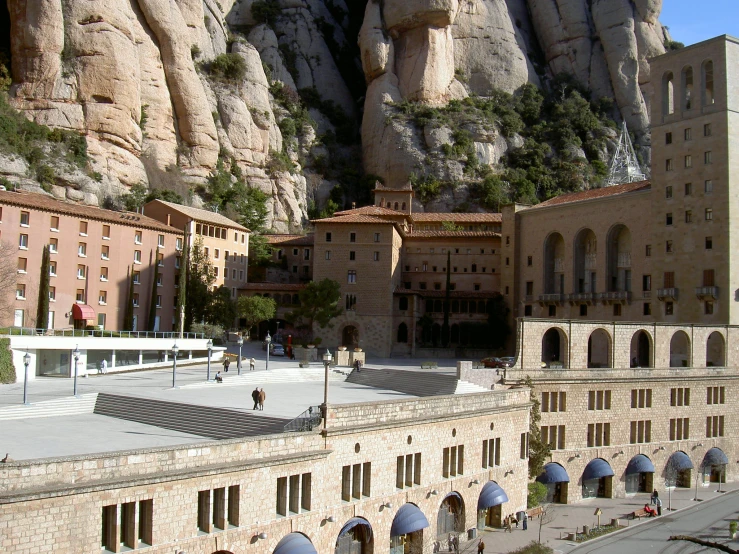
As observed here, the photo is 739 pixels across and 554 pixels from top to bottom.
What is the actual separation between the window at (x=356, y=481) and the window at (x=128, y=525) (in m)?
6.82

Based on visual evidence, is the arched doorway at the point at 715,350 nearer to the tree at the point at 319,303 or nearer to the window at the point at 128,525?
the tree at the point at 319,303

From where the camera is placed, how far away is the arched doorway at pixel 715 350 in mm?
45125

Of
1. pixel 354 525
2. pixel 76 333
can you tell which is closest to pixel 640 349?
pixel 354 525

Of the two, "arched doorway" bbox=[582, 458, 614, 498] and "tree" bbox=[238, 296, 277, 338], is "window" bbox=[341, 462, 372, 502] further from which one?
"tree" bbox=[238, 296, 277, 338]

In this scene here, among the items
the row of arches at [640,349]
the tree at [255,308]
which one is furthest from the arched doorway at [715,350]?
the tree at [255,308]

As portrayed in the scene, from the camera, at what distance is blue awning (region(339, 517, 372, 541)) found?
22438mm

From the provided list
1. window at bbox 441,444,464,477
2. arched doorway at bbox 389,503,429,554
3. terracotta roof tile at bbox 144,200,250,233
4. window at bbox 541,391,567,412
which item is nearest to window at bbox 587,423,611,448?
window at bbox 541,391,567,412

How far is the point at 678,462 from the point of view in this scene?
40.0 metres

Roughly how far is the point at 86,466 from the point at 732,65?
47.9m

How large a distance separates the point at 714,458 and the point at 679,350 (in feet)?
28.2

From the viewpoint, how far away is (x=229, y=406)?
1021 inches

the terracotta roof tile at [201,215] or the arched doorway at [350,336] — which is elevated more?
the terracotta roof tile at [201,215]

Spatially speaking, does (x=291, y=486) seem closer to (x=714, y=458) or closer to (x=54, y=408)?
(x=54, y=408)

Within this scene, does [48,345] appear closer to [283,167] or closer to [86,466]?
[86,466]
